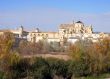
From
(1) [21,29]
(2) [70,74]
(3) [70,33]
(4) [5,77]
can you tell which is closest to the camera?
(4) [5,77]

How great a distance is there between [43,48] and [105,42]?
24.8 metres

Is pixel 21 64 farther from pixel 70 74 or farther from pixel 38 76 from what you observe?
pixel 70 74

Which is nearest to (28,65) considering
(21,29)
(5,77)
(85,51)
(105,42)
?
(5,77)

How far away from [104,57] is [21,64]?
982cm

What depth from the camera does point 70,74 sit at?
97.8ft

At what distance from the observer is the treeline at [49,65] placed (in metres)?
27.0

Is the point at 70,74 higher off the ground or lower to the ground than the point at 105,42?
lower

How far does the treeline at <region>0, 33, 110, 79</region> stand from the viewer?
27.0 meters

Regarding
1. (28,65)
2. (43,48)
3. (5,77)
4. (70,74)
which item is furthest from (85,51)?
(43,48)

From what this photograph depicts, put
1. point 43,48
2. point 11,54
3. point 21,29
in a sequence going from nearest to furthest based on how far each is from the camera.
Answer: point 11,54
point 43,48
point 21,29

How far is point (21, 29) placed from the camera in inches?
4811

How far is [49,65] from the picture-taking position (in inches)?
1142

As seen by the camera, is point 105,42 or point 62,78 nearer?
point 62,78

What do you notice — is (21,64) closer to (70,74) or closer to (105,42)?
(70,74)
